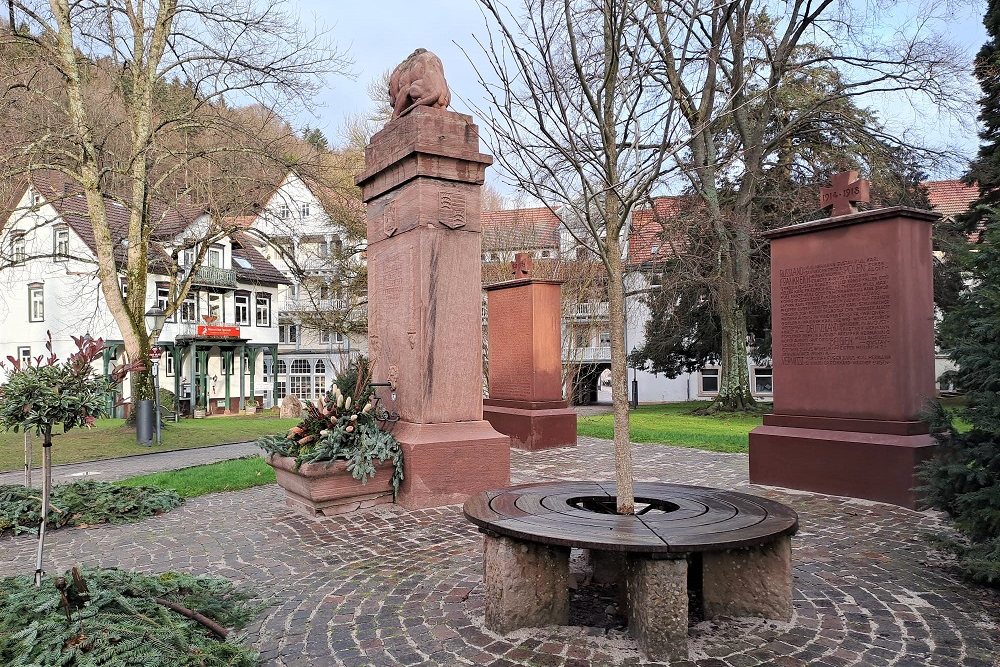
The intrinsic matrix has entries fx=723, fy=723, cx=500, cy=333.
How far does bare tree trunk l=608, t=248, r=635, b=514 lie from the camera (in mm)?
4195

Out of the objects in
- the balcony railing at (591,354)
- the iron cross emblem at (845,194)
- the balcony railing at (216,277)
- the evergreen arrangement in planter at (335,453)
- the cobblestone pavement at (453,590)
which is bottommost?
the cobblestone pavement at (453,590)

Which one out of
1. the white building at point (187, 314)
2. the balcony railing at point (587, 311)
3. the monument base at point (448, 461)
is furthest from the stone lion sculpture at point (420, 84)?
the white building at point (187, 314)

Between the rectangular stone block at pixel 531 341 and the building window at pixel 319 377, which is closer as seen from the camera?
the rectangular stone block at pixel 531 341

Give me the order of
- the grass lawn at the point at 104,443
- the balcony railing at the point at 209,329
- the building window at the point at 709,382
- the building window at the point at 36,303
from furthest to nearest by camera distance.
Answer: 1. the building window at the point at 709,382
2. the balcony railing at the point at 209,329
3. the building window at the point at 36,303
4. the grass lawn at the point at 104,443

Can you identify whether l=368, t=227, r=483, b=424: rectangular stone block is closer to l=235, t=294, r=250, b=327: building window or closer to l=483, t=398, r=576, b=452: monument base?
l=483, t=398, r=576, b=452: monument base

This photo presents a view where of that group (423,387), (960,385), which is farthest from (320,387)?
(960,385)

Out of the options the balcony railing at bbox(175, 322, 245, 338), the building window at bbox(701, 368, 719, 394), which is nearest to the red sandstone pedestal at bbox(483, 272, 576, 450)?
the balcony railing at bbox(175, 322, 245, 338)

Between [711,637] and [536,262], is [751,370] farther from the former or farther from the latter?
[711,637]

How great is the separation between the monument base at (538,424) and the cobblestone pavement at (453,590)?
17.2 feet

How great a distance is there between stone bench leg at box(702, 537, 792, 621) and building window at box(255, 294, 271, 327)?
40454 millimetres

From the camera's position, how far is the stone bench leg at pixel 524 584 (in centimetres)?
385

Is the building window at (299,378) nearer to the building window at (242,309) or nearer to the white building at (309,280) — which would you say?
the white building at (309,280)

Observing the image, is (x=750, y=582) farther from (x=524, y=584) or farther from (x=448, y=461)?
(x=448, y=461)

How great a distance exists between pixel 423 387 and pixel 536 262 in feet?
60.6
